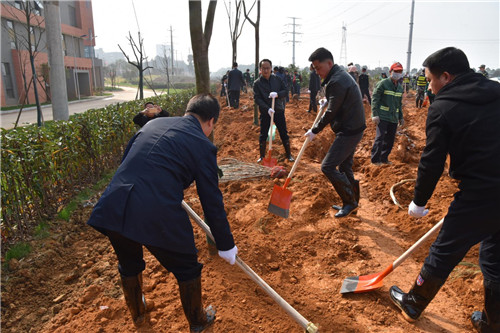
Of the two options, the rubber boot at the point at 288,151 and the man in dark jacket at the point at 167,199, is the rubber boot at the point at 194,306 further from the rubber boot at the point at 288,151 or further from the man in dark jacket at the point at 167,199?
the rubber boot at the point at 288,151

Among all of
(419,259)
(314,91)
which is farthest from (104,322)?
(314,91)

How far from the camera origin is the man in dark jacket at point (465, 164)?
1942mm

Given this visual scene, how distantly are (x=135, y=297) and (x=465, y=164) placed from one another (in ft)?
7.87

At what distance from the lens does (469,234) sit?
2037mm

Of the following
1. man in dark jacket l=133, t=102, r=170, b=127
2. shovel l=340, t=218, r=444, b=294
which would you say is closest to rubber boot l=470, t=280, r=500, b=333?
shovel l=340, t=218, r=444, b=294

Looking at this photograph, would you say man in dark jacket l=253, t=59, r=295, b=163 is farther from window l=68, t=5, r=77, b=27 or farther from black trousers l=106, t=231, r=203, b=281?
window l=68, t=5, r=77, b=27

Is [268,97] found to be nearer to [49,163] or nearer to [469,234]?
[49,163]

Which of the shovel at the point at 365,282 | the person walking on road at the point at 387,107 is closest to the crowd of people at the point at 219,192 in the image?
the shovel at the point at 365,282

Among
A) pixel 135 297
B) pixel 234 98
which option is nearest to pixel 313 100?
pixel 234 98

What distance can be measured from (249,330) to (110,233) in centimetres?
122

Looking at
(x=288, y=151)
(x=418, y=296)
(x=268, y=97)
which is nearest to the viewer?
(x=418, y=296)

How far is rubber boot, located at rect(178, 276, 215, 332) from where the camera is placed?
213 cm

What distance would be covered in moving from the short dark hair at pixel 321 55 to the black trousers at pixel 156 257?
8.70ft

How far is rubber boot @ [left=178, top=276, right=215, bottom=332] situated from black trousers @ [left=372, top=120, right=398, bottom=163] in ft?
16.0
